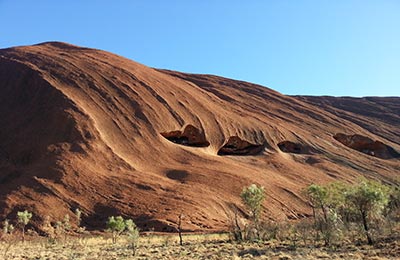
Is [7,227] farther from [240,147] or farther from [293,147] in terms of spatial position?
[293,147]

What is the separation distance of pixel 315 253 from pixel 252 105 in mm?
52564

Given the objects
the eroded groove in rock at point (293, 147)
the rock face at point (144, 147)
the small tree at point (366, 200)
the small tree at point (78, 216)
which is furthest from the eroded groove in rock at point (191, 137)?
the small tree at point (366, 200)

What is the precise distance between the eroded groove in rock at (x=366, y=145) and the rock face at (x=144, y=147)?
0.68 ft

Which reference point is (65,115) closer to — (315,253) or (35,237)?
(35,237)

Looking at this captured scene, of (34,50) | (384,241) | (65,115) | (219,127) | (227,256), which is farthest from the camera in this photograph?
(34,50)

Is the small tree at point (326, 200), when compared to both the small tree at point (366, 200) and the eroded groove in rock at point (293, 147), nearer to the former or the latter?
the small tree at point (366, 200)

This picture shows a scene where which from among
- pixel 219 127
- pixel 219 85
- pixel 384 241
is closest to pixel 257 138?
pixel 219 127

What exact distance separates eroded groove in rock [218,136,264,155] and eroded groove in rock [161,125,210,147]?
11.1 feet

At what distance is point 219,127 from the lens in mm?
53781

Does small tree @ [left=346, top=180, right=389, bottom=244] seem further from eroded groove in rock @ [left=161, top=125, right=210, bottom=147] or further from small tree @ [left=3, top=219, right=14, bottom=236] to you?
eroded groove in rock @ [left=161, top=125, right=210, bottom=147]

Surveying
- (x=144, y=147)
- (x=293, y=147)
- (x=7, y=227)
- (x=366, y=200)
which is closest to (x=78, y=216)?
(x=7, y=227)

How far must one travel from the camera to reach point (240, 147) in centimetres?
5419

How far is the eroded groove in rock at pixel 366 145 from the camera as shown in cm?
6725

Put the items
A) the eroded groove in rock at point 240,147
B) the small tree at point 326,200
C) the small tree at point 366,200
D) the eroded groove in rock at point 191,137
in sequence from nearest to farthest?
the small tree at point 366,200
the small tree at point 326,200
the eroded groove in rock at point 191,137
the eroded groove in rock at point 240,147
